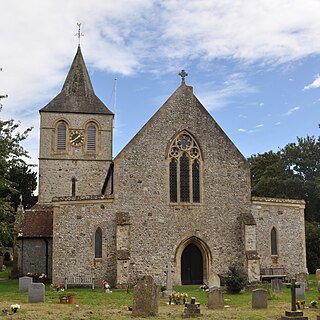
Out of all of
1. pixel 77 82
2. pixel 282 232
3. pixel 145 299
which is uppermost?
pixel 77 82

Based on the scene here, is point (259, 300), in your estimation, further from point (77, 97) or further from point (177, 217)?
point (77, 97)

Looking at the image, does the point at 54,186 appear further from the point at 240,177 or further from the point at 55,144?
the point at 240,177

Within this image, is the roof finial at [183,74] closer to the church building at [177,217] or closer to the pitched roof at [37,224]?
the church building at [177,217]

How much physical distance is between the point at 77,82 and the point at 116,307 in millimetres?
28073

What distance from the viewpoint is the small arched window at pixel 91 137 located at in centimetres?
4044

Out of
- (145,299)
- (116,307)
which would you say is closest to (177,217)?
(116,307)

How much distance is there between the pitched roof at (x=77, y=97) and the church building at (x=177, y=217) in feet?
45.6

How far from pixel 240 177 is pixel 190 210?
3.67m

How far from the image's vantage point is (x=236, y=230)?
90.0 feet

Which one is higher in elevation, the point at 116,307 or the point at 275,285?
the point at 275,285

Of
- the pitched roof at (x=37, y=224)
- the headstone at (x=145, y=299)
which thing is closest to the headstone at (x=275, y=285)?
the headstone at (x=145, y=299)

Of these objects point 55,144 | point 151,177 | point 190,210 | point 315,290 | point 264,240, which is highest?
point 55,144

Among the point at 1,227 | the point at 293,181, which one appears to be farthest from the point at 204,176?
the point at 293,181

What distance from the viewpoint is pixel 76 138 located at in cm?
4000
